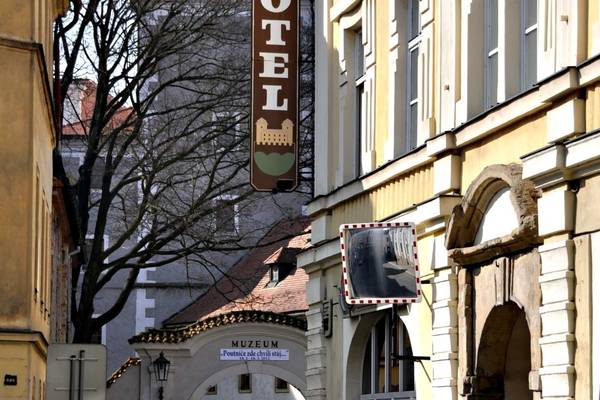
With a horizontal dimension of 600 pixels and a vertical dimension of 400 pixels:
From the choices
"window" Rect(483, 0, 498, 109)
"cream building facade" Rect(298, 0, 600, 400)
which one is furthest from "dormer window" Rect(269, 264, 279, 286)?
"window" Rect(483, 0, 498, 109)

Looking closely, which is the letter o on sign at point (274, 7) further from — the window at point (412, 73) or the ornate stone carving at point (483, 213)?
the ornate stone carving at point (483, 213)

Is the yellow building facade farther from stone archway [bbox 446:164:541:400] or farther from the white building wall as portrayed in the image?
the white building wall

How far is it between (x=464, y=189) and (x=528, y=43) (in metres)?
1.94

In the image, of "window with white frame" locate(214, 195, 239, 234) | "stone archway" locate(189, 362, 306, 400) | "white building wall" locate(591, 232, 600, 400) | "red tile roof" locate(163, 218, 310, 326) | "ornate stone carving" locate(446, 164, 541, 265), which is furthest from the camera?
"red tile roof" locate(163, 218, 310, 326)

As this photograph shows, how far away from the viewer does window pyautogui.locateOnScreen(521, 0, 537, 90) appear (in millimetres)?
14234

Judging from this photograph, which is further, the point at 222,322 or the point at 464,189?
the point at 222,322

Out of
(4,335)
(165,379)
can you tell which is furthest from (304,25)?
(165,379)

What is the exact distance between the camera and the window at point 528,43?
14234mm

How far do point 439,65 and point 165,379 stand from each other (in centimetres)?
2325

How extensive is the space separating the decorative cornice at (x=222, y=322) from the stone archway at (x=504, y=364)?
78.6 feet

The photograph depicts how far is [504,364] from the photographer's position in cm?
1526

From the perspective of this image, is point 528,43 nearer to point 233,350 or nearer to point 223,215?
point 223,215

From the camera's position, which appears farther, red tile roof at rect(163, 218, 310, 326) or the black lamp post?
red tile roof at rect(163, 218, 310, 326)

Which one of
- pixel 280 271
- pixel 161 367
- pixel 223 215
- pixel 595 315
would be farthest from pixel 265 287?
pixel 595 315
